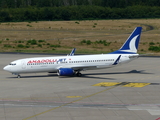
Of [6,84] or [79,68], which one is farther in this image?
[79,68]

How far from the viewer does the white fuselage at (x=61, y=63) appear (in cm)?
5699

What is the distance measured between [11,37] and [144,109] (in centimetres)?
10728

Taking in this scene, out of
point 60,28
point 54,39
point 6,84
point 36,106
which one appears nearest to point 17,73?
point 6,84

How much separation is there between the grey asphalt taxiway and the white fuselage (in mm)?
1835

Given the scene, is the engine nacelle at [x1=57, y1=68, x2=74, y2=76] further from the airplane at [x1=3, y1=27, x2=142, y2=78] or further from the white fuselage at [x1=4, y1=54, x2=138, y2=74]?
the white fuselage at [x1=4, y1=54, x2=138, y2=74]

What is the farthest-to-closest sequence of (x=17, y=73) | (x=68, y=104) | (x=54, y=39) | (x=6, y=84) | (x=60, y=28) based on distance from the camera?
1. (x=60, y=28)
2. (x=54, y=39)
3. (x=17, y=73)
4. (x=6, y=84)
5. (x=68, y=104)

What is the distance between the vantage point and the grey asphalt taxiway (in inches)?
1371

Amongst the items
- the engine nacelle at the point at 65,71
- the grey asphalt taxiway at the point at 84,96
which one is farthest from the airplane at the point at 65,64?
the grey asphalt taxiway at the point at 84,96

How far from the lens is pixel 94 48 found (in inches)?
4230

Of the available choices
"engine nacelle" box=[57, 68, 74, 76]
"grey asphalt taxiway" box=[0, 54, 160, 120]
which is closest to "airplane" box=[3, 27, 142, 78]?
"engine nacelle" box=[57, 68, 74, 76]

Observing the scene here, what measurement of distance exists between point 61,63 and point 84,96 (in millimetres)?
15934

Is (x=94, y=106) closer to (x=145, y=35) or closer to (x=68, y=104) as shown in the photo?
(x=68, y=104)

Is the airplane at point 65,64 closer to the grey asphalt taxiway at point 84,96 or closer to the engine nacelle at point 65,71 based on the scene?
the engine nacelle at point 65,71

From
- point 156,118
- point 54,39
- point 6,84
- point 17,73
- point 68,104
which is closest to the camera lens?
point 156,118
